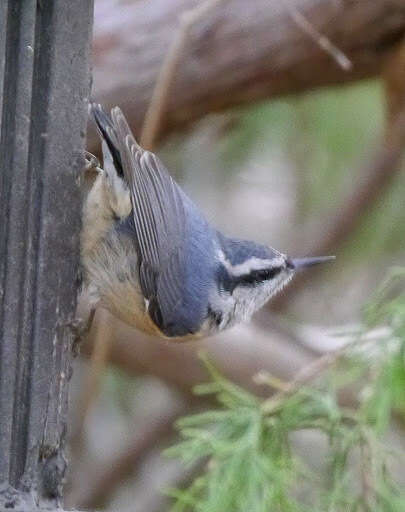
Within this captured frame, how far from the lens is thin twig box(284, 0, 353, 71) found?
11.2 ft

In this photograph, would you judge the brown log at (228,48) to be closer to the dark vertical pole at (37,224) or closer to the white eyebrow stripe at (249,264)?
the white eyebrow stripe at (249,264)

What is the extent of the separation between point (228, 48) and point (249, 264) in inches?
36.9

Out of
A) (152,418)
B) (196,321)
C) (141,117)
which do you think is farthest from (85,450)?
(196,321)

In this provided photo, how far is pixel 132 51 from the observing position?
11.1 feet

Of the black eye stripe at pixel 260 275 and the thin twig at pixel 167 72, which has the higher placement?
the thin twig at pixel 167 72

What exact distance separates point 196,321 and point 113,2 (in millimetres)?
1152

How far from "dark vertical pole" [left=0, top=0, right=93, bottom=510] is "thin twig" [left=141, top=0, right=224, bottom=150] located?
36.3 inches

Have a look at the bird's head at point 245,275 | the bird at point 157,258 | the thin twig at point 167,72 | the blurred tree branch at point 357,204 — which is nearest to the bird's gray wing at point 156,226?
the bird at point 157,258

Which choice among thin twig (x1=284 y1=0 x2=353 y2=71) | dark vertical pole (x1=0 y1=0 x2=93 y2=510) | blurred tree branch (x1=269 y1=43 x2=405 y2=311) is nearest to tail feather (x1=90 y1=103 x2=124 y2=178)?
dark vertical pole (x1=0 y1=0 x2=93 y2=510)

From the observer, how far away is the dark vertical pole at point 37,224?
6.79ft

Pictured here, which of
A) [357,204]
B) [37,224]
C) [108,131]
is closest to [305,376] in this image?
[108,131]

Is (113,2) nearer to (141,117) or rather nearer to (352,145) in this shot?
(141,117)

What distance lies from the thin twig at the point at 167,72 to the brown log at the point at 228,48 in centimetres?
6

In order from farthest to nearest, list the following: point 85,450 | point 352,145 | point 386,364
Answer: point 352,145 → point 85,450 → point 386,364
